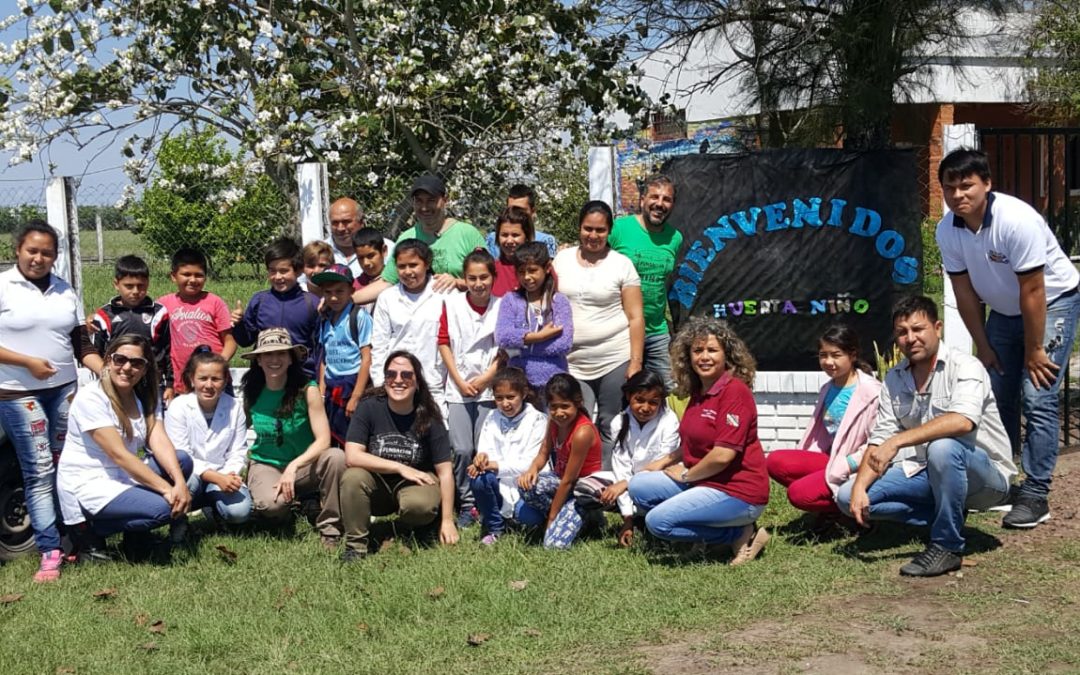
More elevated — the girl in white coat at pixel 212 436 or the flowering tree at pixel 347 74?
the flowering tree at pixel 347 74

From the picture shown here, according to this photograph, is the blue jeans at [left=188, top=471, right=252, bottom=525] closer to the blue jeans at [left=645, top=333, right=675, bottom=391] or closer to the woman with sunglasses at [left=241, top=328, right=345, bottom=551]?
the woman with sunglasses at [left=241, top=328, right=345, bottom=551]

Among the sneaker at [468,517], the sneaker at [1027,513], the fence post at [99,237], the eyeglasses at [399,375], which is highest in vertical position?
the fence post at [99,237]

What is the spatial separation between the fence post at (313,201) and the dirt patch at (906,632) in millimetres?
4572

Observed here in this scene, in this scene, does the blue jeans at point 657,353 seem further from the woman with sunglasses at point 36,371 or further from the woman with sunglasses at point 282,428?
the woman with sunglasses at point 36,371

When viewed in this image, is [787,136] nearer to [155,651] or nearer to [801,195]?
[801,195]

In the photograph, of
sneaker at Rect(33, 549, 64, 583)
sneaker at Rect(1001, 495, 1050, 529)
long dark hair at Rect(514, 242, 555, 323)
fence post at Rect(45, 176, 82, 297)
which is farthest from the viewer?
fence post at Rect(45, 176, 82, 297)

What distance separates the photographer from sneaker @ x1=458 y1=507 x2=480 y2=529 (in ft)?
22.0

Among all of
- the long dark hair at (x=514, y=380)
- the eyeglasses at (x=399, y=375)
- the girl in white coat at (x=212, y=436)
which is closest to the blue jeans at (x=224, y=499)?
the girl in white coat at (x=212, y=436)

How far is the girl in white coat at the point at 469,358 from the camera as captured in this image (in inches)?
266

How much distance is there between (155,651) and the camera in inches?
197

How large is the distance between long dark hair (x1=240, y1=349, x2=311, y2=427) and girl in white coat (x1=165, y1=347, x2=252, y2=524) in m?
0.10

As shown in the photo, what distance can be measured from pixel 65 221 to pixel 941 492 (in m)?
6.27

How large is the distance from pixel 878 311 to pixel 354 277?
3.41 metres

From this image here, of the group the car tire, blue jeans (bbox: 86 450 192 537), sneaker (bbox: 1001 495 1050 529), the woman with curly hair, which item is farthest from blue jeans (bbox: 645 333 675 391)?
the car tire
